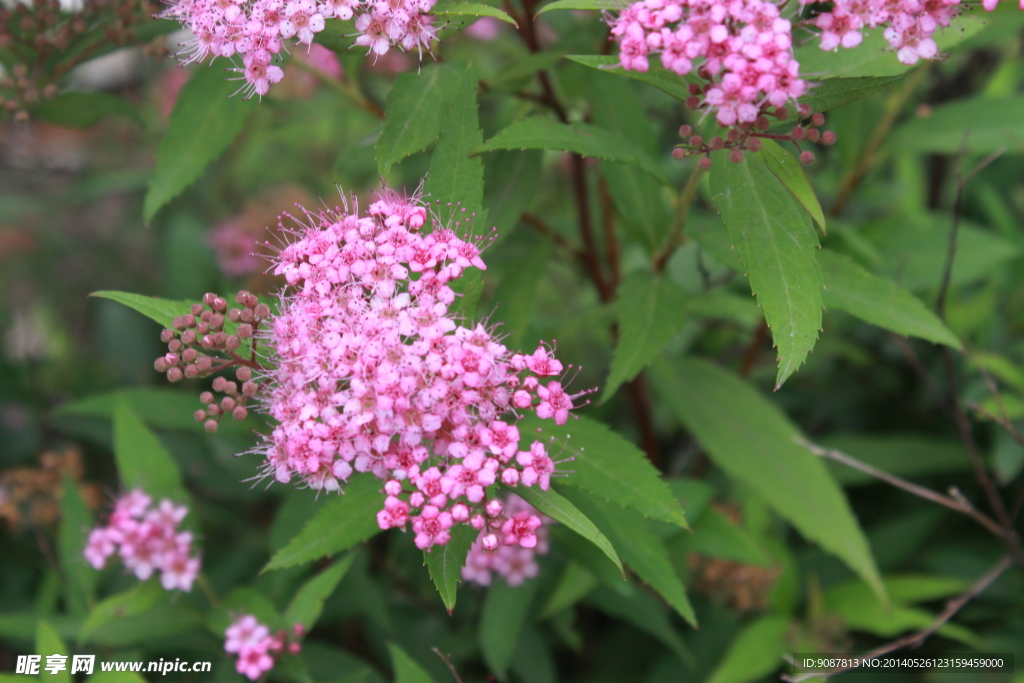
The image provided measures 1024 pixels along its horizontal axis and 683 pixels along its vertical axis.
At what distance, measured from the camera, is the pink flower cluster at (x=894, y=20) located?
1142mm

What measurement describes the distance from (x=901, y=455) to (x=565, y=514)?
169 cm

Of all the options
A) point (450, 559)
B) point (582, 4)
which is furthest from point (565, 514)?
point (582, 4)

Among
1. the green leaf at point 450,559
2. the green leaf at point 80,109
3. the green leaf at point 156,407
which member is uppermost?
the green leaf at point 80,109

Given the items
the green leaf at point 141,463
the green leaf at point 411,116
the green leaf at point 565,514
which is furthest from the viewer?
the green leaf at point 141,463

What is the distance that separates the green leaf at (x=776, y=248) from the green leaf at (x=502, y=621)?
0.97m

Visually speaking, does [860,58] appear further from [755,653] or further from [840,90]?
[755,653]

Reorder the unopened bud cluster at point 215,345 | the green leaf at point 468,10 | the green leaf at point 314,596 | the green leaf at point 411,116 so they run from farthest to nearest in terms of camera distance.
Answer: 1. the green leaf at point 314,596
2. the green leaf at point 411,116
3. the unopened bud cluster at point 215,345
4. the green leaf at point 468,10

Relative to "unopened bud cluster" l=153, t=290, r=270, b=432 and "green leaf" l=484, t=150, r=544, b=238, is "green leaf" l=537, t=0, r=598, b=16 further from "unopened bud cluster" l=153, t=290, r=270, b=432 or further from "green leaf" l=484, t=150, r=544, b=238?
"unopened bud cluster" l=153, t=290, r=270, b=432

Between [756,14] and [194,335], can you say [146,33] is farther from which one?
[756,14]

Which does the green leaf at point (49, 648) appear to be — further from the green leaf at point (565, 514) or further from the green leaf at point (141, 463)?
the green leaf at point (565, 514)

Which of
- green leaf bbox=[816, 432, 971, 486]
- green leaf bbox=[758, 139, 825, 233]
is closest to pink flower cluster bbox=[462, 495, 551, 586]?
green leaf bbox=[758, 139, 825, 233]

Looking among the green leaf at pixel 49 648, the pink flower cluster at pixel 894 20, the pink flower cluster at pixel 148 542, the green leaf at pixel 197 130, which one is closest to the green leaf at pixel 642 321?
the pink flower cluster at pixel 894 20

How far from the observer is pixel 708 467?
2537 mm

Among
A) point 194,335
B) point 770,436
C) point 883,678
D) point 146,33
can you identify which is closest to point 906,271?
point 770,436
